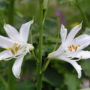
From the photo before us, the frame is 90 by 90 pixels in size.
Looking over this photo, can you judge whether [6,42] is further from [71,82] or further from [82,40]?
[71,82]

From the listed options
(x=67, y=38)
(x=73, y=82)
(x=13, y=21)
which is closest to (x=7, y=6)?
(x=13, y=21)

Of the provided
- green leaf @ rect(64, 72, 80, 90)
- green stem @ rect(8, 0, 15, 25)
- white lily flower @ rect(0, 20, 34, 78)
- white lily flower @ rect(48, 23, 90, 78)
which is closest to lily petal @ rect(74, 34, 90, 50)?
white lily flower @ rect(48, 23, 90, 78)

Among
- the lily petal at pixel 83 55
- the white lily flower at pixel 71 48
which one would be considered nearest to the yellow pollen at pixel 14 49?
the white lily flower at pixel 71 48

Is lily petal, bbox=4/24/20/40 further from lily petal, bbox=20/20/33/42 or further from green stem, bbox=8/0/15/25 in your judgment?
green stem, bbox=8/0/15/25

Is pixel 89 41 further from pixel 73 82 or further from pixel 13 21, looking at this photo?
pixel 13 21

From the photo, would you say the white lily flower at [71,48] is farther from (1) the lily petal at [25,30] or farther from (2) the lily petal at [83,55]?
(1) the lily petal at [25,30]

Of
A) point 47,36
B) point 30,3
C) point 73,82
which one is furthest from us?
point 30,3

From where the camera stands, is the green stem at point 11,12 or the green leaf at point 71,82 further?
the green stem at point 11,12

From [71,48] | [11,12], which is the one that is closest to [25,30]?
[71,48]
